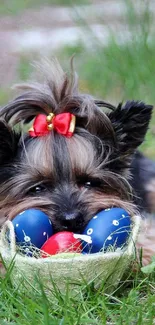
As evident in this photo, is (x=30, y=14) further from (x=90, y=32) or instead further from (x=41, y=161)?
(x=41, y=161)

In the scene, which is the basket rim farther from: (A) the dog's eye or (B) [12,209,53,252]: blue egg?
(A) the dog's eye

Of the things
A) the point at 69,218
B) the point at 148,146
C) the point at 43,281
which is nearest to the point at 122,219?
the point at 69,218

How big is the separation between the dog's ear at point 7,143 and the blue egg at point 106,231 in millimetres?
563

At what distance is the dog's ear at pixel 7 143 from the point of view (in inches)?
150

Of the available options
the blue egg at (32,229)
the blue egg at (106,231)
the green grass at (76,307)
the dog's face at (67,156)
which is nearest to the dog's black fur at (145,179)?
the dog's face at (67,156)

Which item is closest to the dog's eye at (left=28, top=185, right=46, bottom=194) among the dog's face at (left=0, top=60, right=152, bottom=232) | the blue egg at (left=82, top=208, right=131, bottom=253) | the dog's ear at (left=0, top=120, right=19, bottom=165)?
the dog's face at (left=0, top=60, right=152, bottom=232)

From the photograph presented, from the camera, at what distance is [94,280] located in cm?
340

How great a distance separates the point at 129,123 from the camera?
159 inches

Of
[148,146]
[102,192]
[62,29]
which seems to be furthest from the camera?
[62,29]

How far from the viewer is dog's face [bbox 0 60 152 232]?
3.76 metres

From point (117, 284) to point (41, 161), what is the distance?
27.3 inches

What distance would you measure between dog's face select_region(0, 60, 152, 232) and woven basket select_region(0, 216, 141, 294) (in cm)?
28

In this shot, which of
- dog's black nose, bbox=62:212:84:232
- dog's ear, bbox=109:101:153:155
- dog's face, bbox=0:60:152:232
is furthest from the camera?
dog's ear, bbox=109:101:153:155

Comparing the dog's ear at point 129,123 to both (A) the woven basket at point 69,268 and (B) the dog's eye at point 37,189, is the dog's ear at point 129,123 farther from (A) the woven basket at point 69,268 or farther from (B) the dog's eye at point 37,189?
(A) the woven basket at point 69,268
